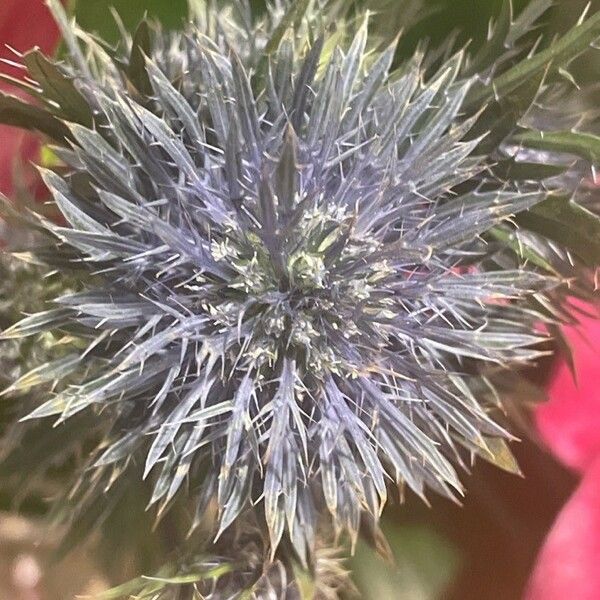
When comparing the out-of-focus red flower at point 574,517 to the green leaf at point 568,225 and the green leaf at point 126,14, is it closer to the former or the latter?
the green leaf at point 568,225

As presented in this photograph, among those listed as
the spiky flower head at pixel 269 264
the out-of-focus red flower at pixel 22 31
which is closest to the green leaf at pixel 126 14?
the out-of-focus red flower at pixel 22 31

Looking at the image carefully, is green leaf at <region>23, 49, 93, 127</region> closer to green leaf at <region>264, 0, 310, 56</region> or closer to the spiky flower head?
the spiky flower head

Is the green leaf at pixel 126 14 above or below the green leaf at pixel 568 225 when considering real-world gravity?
above

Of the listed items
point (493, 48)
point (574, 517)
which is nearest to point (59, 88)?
point (493, 48)

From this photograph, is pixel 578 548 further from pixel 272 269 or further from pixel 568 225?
pixel 272 269

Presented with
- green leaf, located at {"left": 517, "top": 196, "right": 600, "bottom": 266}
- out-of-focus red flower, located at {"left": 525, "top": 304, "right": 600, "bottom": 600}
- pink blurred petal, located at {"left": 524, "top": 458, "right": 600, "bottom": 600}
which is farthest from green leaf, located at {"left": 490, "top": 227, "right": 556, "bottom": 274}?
pink blurred petal, located at {"left": 524, "top": 458, "right": 600, "bottom": 600}

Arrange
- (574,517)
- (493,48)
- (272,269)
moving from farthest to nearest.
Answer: (574,517)
(493,48)
(272,269)

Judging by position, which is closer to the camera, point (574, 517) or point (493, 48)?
point (493, 48)
